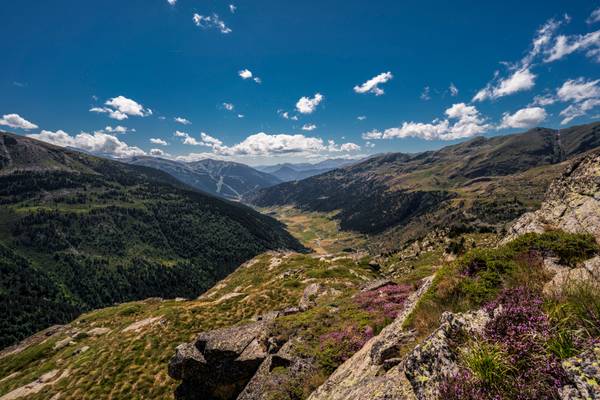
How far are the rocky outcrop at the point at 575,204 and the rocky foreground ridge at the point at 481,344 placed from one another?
0.08 meters

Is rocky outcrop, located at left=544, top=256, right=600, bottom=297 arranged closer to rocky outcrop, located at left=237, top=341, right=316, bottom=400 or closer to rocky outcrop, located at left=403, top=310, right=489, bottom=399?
rocky outcrop, located at left=403, top=310, right=489, bottom=399

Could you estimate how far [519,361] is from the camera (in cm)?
584

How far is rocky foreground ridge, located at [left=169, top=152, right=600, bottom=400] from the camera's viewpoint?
5613mm

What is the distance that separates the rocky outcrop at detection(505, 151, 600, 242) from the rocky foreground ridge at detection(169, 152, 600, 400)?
0.08 m

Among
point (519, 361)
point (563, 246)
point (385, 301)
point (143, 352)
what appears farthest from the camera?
point (143, 352)

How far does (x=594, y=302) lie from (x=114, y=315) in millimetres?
80425

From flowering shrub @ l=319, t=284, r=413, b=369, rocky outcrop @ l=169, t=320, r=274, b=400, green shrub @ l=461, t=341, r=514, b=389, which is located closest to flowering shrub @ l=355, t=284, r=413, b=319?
flowering shrub @ l=319, t=284, r=413, b=369

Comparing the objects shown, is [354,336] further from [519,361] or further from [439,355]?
[519,361]

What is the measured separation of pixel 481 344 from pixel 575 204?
15924 millimetres

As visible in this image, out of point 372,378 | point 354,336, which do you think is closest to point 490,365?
point 372,378

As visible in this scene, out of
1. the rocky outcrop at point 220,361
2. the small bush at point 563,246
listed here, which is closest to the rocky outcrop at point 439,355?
the small bush at point 563,246

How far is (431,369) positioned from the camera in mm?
7309

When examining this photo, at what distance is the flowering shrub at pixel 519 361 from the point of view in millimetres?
5223

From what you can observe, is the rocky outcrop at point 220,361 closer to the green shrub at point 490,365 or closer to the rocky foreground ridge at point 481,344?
the rocky foreground ridge at point 481,344
